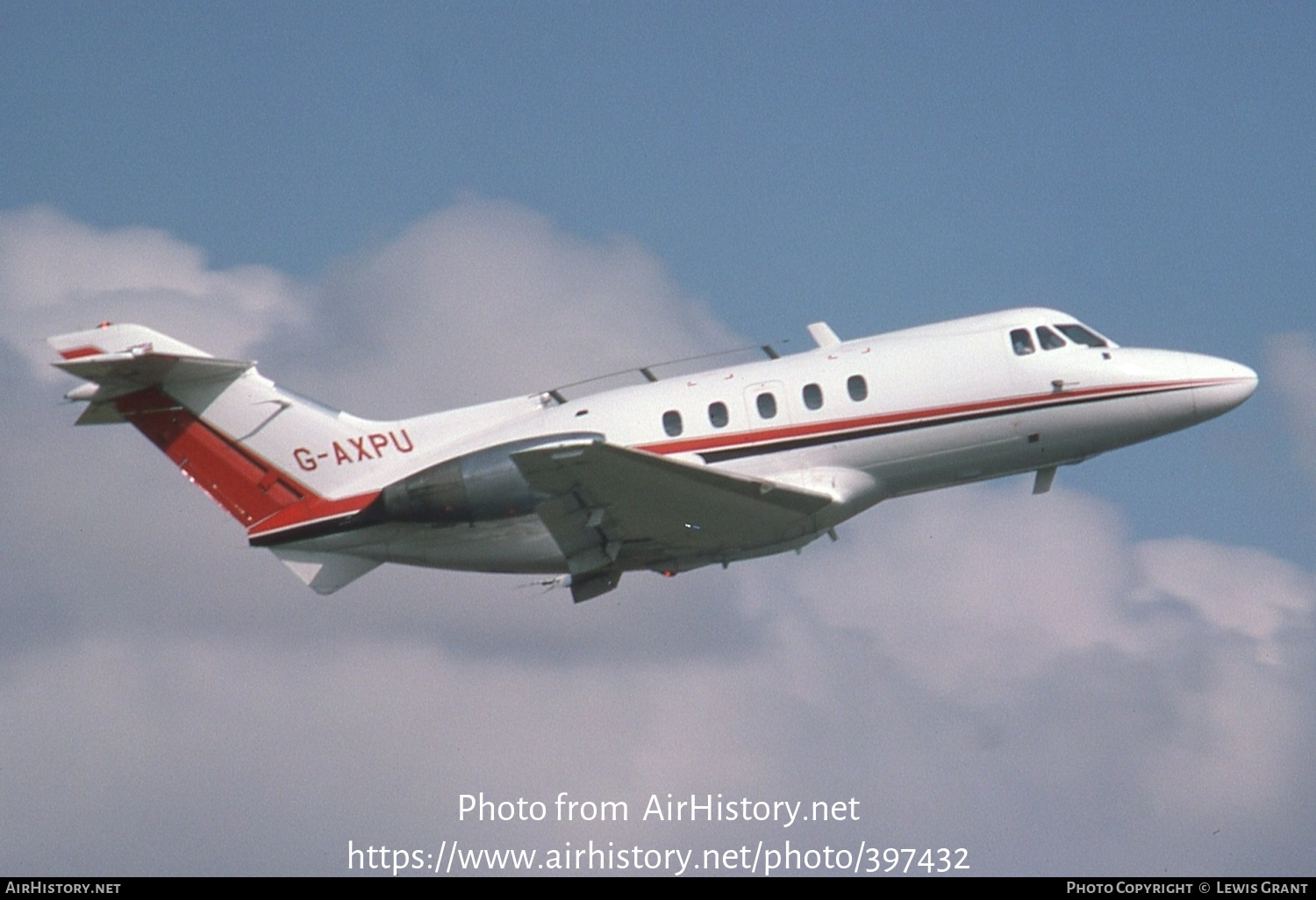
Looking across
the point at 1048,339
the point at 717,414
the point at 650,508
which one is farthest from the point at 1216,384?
the point at 650,508

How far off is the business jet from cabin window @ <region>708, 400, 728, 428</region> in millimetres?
26

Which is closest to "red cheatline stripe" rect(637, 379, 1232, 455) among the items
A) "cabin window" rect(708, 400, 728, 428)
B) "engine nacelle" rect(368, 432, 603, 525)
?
"cabin window" rect(708, 400, 728, 428)

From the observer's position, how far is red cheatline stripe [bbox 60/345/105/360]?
22.8m

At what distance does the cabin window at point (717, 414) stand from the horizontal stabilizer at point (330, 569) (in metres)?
5.62

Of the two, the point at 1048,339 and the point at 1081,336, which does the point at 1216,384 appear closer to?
the point at 1081,336

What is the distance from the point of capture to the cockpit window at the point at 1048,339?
894 inches

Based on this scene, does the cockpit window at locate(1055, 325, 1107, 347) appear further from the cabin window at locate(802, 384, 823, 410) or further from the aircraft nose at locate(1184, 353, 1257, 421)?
the cabin window at locate(802, 384, 823, 410)

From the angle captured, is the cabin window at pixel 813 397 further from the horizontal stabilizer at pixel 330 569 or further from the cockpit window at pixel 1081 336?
the horizontal stabilizer at pixel 330 569

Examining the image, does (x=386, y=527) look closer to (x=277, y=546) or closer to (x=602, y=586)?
(x=277, y=546)

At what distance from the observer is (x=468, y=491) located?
68.6 feet

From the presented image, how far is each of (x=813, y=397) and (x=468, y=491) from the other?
17.0ft

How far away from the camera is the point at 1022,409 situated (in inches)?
878

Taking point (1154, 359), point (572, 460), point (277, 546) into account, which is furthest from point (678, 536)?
point (1154, 359)

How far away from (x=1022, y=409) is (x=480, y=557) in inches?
328
